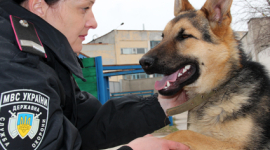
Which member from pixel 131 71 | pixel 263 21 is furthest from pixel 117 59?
pixel 263 21

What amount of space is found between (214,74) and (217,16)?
670mm

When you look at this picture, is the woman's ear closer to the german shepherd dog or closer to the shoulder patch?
the shoulder patch

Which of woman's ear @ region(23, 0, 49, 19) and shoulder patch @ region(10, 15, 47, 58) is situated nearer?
shoulder patch @ region(10, 15, 47, 58)

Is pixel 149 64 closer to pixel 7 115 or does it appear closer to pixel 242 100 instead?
pixel 242 100

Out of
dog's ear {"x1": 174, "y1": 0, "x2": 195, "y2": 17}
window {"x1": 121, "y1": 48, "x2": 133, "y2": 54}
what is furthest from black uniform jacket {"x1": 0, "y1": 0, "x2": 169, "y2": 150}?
window {"x1": 121, "y1": 48, "x2": 133, "y2": 54}

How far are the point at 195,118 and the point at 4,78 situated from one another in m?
1.79

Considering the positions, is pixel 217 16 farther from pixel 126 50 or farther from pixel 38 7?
pixel 126 50

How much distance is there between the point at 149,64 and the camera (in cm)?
207

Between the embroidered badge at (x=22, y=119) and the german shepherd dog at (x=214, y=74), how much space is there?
3.78ft

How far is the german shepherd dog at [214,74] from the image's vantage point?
5.94 feet

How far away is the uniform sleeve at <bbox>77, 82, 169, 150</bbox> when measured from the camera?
6.34 ft

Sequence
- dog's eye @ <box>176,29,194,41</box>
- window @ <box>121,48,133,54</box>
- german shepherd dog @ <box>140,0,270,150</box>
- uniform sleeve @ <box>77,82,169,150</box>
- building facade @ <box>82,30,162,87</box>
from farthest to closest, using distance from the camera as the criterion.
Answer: window @ <box>121,48,133,54</box>
building facade @ <box>82,30,162,87</box>
dog's eye @ <box>176,29,194,41</box>
uniform sleeve @ <box>77,82,169,150</box>
german shepherd dog @ <box>140,0,270,150</box>

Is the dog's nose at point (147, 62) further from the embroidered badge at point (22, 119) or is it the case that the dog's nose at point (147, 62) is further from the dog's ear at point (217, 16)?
the embroidered badge at point (22, 119)

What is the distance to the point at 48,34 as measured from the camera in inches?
54.6
